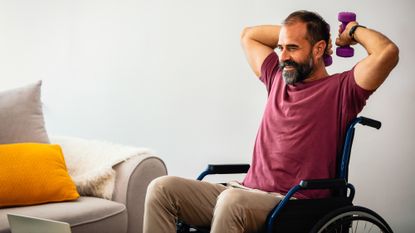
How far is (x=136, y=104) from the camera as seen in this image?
140 inches

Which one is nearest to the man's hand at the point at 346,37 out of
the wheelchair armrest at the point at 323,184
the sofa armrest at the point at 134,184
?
the wheelchair armrest at the point at 323,184

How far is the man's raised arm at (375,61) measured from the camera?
85.5 inches

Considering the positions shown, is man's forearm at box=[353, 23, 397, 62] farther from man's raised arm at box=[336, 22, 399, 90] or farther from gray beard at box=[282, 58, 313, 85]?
gray beard at box=[282, 58, 313, 85]

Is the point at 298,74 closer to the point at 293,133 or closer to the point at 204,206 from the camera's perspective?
the point at 293,133

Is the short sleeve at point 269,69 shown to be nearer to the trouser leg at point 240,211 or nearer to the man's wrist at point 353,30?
the man's wrist at point 353,30

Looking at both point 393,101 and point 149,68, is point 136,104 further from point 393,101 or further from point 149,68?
point 393,101

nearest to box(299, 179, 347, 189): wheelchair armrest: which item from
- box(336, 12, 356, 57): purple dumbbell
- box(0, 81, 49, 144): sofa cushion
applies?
box(336, 12, 356, 57): purple dumbbell

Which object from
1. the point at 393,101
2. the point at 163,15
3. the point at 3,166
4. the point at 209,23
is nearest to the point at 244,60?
the point at 209,23

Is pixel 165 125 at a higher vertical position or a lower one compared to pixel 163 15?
lower

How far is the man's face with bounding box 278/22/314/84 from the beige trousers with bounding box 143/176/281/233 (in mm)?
478

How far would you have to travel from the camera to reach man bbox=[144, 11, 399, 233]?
2139mm

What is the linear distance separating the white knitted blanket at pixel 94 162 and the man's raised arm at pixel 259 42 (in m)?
0.61

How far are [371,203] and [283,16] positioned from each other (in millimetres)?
970

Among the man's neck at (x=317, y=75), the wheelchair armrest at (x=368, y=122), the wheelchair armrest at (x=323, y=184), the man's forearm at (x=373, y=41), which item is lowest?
the wheelchair armrest at (x=323, y=184)
